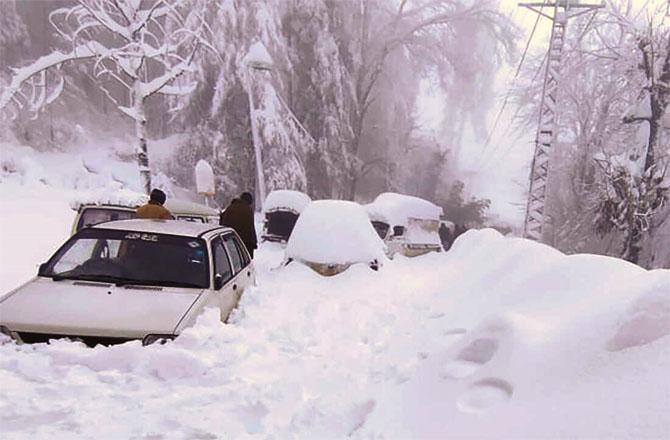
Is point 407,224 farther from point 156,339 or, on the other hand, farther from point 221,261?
point 156,339

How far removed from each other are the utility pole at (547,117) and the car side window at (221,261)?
984 cm

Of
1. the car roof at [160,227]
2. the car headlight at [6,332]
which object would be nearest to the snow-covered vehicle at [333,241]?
the car roof at [160,227]

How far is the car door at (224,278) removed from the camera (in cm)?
462

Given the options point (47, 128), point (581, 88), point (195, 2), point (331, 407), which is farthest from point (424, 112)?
point (331, 407)

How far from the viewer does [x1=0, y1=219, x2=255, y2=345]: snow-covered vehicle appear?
3.64m

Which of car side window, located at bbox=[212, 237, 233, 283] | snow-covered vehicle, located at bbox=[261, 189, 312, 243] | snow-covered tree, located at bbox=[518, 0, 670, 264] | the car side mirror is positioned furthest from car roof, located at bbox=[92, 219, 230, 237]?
snow-covered tree, located at bbox=[518, 0, 670, 264]

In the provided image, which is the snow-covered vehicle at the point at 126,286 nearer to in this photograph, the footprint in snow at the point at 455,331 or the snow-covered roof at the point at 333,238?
the footprint in snow at the point at 455,331

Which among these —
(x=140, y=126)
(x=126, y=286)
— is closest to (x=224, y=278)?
(x=126, y=286)

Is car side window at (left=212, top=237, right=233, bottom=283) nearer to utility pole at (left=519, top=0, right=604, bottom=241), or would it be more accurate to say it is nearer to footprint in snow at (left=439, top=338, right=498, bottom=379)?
footprint in snow at (left=439, top=338, right=498, bottom=379)

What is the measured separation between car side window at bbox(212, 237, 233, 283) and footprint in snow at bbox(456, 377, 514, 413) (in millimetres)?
2774

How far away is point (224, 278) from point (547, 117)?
35.2 ft

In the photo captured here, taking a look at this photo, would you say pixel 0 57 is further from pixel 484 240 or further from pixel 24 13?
pixel 484 240

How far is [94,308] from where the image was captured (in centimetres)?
382

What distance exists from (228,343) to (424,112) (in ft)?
99.7
